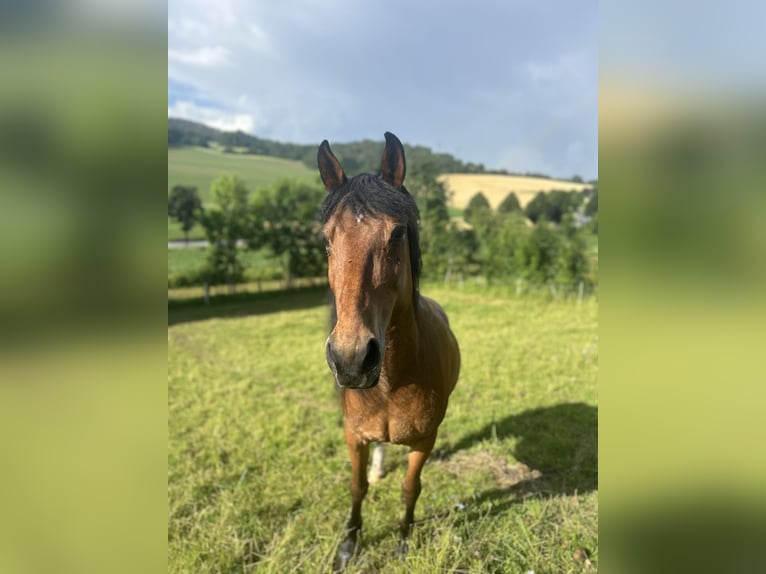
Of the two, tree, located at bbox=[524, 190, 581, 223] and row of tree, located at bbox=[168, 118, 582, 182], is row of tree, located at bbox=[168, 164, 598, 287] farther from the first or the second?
row of tree, located at bbox=[168, 118, 582, 182]

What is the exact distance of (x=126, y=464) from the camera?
1.12 metres

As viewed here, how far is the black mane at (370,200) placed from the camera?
194 centimetres

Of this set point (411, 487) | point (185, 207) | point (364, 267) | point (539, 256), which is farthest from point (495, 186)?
point (364, 267)

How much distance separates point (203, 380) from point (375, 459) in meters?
5.38

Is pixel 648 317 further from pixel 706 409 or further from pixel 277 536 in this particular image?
pixel 277 536

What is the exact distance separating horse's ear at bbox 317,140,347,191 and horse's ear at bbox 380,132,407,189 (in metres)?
0.27

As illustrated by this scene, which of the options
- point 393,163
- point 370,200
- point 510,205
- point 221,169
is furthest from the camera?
point 221,169

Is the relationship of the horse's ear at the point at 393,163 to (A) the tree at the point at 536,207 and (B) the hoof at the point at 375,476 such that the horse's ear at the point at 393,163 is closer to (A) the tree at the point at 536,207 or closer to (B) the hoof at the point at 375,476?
(B) the hoof at the point at 375,476

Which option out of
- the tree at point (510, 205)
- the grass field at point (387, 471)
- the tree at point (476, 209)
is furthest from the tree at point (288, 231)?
the grass field at point (387, 471)

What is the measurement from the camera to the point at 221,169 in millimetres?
27828

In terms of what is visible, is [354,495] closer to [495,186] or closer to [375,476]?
[375,476]

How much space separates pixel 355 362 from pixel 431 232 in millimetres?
22215

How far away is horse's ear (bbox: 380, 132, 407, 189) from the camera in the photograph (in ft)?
7.37

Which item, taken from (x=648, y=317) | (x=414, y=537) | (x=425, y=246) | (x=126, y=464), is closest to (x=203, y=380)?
(x=414, y=537)
